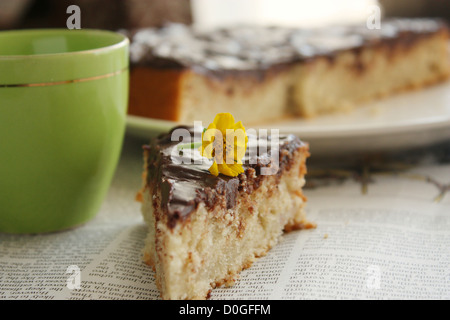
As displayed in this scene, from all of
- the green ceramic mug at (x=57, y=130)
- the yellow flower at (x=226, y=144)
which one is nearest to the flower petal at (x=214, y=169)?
the yellow flower at (x=226, y=144)

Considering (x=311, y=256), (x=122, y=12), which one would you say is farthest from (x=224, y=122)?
(x=122, y=12)

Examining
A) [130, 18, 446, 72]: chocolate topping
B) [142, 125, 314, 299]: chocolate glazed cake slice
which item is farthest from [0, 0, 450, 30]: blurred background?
[142, 125, 314, 299]: chocolate glazed cake slice

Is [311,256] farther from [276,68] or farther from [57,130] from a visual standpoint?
[276,68]

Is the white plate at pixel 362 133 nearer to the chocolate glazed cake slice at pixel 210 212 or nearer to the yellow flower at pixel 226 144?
the chocolate glazed cake slice at pixel 210 212

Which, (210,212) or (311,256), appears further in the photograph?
(311,256)

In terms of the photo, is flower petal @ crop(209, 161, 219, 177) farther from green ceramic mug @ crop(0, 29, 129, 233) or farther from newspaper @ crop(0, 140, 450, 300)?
green ceramic mug @ crop(0, 29, 129, 233)

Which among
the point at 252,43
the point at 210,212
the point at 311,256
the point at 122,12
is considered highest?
the point at 122,12
